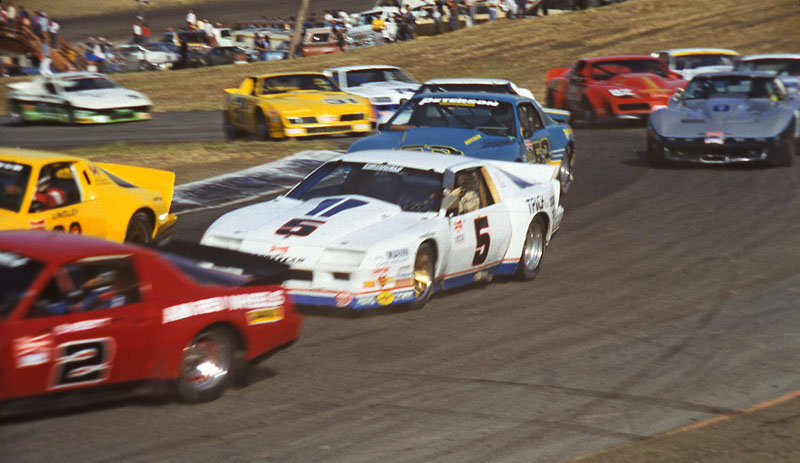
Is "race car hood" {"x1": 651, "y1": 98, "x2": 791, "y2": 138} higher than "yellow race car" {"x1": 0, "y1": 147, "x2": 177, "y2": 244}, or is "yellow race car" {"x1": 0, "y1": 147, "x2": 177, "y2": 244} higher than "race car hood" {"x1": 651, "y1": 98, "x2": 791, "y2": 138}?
"yellow race car" {"x1": 0, "y1": 147, "x2": 177, "y2": 244}

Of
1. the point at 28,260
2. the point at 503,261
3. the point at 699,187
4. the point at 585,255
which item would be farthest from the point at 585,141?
the point at 28,260

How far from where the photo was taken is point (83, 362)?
205 inches

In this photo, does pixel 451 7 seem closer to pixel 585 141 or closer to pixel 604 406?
pixel 585 141

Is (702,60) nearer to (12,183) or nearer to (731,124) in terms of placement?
(731,124)

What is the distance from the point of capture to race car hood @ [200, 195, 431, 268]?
7633 millimetres

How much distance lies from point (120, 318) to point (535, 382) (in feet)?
8.07

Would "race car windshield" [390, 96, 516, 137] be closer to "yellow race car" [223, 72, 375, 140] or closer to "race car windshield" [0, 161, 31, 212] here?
"yellow race car" [223, 72, 375, 140]

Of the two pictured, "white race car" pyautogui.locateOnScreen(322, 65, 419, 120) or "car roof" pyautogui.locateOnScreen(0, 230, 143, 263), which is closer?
"car roof" pyautogui.locateOnScreen(0, 230, 143, 263)

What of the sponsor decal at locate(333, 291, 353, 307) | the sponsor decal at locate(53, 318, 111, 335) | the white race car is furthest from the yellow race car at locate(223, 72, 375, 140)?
the sponsor decal at locate(53, 318, 111, 335)

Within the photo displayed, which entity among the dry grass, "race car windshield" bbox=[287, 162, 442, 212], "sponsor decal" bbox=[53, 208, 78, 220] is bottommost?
the dry grass

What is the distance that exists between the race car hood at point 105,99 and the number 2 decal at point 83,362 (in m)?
19.2

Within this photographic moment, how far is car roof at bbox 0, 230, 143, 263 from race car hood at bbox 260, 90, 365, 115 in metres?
12.4

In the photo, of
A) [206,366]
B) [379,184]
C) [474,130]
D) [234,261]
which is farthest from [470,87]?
[206,366]

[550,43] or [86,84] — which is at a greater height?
[86,84]
